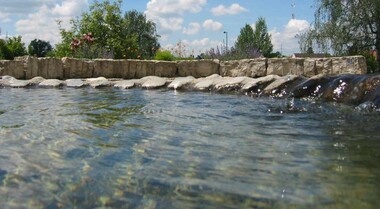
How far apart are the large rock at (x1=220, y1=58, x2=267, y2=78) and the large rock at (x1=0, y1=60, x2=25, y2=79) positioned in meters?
5.13

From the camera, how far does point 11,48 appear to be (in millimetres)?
15406

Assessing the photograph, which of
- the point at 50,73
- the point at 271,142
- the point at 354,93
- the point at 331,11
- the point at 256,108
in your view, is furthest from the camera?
the point at 331,11

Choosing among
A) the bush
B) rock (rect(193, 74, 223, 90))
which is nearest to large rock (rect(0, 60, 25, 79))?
the bush

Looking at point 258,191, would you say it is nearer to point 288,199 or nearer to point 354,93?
point 288,199

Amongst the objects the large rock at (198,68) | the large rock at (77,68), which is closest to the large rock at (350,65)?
the large rock at (198,68)

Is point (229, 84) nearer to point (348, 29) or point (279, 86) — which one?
point (279, 86)

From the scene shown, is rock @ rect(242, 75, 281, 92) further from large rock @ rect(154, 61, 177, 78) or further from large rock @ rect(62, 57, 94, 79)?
large rock @ rect(62, 57, 94, 79)

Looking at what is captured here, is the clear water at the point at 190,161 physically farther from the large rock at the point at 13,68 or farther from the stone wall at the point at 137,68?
the large rock at the point at 13,68

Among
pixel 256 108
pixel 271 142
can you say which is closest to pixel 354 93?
pixel 256 108

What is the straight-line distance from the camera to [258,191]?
77.5 inches

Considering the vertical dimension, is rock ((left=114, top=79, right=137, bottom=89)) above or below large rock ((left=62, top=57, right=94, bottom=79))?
below

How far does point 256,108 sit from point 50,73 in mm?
6936

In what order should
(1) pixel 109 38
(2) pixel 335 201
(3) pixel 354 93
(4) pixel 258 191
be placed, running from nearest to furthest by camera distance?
(2) pixel 335 201 < (4) pixel 258 191 < (3) pixel 354 93 < (1) pixel 109 38

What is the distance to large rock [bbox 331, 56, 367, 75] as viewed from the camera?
8.69m
